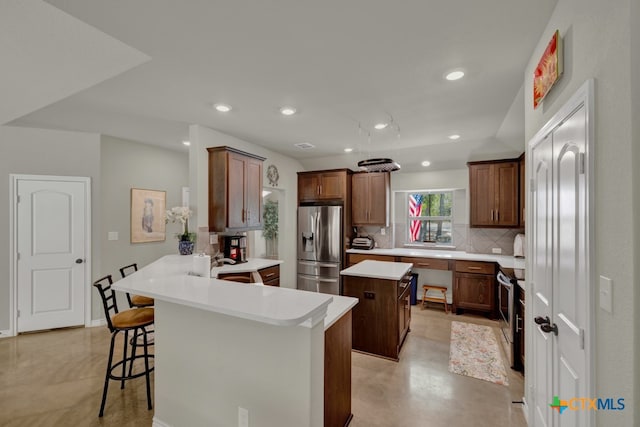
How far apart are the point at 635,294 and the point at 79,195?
17.1ft

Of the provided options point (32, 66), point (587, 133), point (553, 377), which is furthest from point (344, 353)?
point (32, 66)

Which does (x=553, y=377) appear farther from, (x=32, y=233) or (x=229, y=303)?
(x=32, y=233)

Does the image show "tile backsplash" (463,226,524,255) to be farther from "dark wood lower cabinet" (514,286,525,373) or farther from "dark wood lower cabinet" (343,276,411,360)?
"dark wood lower cabinet" (343,276,411,360)

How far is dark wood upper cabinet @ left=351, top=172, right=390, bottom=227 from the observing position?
513 centimetres

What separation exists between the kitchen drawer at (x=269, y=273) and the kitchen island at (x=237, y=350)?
1.84 metres

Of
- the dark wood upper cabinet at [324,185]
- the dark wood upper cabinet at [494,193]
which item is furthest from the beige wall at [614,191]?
the dark wood upper cabinet at [324,185]

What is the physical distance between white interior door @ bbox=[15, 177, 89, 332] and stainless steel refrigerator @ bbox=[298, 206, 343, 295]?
3.24 m

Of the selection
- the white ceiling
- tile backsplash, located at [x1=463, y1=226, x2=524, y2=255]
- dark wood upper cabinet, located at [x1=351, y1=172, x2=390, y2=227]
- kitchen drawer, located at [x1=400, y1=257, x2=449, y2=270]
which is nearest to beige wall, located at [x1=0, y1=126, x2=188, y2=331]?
the white ceiling

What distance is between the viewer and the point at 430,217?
5227 mm

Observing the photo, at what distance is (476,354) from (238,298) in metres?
2.92

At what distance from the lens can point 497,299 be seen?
4109 millimetres

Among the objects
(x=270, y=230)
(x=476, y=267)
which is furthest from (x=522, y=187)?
(x=270, y=230)

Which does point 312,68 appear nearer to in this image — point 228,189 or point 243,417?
point 228,189

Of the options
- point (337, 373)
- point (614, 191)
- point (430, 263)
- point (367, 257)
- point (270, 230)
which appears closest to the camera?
point (614, 191)
